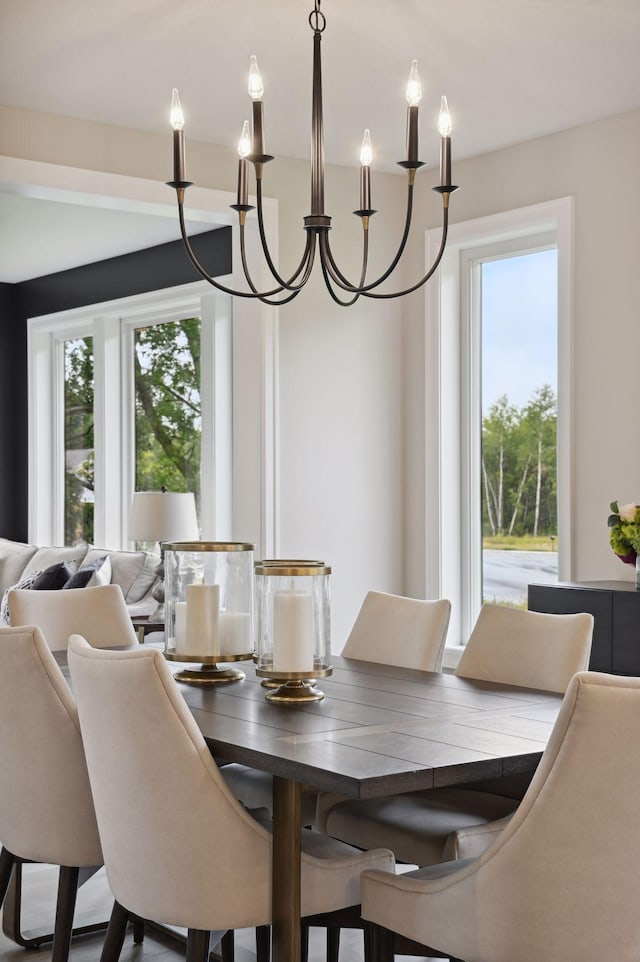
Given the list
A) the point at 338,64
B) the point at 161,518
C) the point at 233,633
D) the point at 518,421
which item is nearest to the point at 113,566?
the point at 161,518

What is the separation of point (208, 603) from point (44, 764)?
0.54 m

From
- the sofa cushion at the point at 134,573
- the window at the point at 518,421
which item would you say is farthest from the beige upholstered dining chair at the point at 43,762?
the sofa cushion at the point at 134,573

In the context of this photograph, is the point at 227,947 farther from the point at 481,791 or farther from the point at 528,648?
the point at 528,648

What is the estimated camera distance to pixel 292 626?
255 centimetres

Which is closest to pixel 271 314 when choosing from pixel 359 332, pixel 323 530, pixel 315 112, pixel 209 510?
pixel 359 332

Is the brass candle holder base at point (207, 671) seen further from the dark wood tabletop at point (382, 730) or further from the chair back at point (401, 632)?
the chair back at point (401, 632)

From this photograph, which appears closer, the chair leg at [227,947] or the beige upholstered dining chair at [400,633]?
the chair leg at [227,947]

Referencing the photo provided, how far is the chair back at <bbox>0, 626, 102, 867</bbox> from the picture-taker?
2494 mm

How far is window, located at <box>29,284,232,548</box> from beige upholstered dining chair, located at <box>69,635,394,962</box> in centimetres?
468

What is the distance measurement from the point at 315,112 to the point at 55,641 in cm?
180

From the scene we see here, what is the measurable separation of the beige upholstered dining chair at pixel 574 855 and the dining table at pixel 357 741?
0.19 metres

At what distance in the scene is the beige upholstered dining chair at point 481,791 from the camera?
2.63 m

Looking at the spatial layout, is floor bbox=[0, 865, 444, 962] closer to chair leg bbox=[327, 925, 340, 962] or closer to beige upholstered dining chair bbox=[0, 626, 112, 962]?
chair leg bbox=[327, 925, 340, 962]

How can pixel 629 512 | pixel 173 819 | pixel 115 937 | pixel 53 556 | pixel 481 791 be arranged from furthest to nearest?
pixel 53 556 < pixel 629 512 < pixel 481 791 < pixel 115 937 < pixel 173 819
